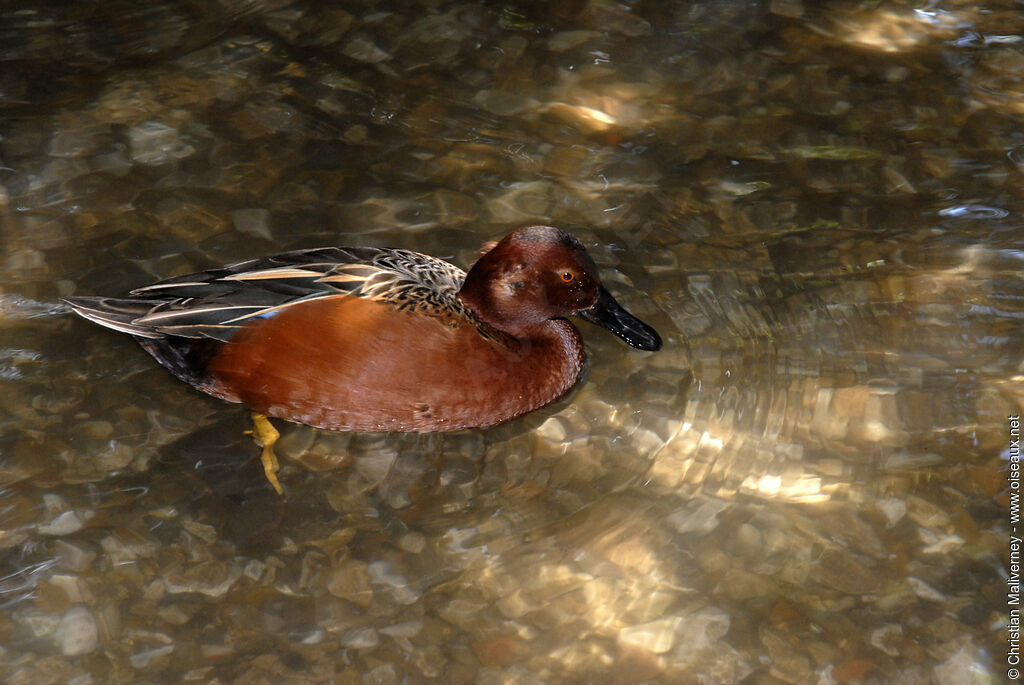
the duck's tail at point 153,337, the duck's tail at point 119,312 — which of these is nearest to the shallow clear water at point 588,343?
the duck's tail at point 153,337

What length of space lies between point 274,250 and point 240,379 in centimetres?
97

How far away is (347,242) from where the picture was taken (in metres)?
4.74

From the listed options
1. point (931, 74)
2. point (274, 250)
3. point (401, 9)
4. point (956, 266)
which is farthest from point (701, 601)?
point (401, 9)

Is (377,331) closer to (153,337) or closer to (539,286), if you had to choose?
(539,286)

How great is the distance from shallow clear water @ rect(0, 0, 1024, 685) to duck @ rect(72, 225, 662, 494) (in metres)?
0.19

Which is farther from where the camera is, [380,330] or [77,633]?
[380,330]

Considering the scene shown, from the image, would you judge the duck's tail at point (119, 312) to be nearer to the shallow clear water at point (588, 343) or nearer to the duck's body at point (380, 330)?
the duck's body at point (380, 330)

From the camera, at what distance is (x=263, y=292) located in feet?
12.6

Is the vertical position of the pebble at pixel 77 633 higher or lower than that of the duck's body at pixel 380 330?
lower

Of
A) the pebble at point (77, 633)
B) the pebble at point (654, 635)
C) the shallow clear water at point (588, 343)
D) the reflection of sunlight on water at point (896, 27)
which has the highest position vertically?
the reflection of sunlight on water at point (896, 27)

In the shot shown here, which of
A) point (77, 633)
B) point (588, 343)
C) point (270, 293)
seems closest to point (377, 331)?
point (270, 293)

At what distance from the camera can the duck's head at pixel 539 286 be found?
3980 millimetres

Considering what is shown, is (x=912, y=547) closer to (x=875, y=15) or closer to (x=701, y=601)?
(x=701, y=601)

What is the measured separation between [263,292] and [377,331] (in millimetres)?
490
